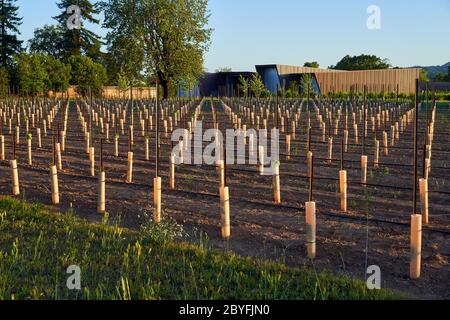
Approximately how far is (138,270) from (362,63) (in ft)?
278

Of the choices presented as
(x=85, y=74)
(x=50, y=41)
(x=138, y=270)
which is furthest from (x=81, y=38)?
(x=138, y=270)

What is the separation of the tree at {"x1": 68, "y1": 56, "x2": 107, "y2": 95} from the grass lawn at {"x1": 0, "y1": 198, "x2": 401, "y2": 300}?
4517 centimetres

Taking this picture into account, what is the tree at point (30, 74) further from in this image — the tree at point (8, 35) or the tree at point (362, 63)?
the tree at point (362, 63)

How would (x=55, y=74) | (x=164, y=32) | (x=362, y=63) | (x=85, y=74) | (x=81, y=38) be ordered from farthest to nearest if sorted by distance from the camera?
(x=362, y=63), (x=81, y=38), (x=85, y=74), (x=55, y=74), (x=164, y=32)

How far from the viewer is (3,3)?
63438mm

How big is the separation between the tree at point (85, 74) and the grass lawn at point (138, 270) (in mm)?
45171

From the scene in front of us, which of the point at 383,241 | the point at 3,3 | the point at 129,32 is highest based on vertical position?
the point at 3,3

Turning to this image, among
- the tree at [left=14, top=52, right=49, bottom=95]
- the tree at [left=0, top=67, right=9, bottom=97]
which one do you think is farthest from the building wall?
the tree at [left=0, top=67, right=9, bottom=97]

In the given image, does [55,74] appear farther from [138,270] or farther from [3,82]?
[138,270]

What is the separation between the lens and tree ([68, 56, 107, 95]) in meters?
51.6

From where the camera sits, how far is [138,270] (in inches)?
221
